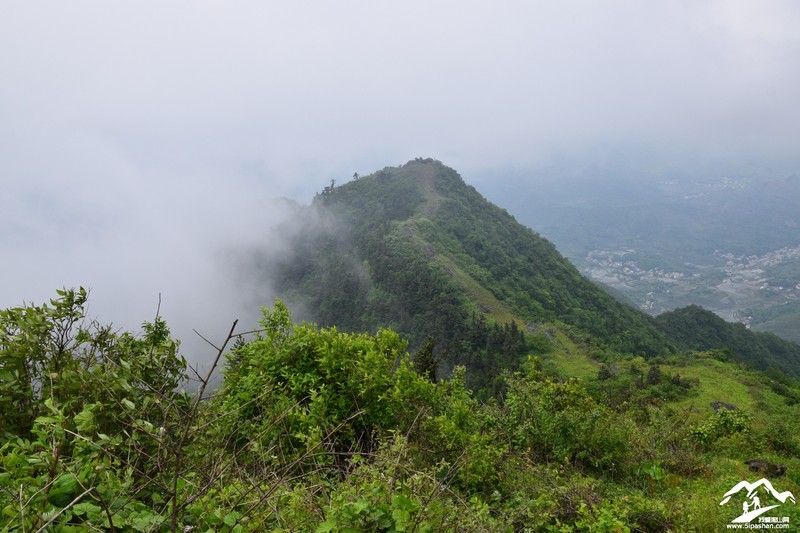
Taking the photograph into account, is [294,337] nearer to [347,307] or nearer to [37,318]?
[37,318]

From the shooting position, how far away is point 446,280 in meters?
69.2

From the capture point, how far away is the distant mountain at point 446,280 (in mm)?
58312

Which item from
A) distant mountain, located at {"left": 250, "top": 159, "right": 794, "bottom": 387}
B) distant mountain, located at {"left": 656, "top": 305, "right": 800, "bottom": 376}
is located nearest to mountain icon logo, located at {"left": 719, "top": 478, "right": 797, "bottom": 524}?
distant mountain, located at {"left": 250, "top": 159, "right": 794, "bottom": 387}

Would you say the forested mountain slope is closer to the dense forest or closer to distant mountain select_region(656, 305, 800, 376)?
distant mountain select_region(656, 305, 800, 376)

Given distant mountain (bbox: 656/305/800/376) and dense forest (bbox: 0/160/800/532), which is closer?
dense forest (bbox: 0/160/800/532)

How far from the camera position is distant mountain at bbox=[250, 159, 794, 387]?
58.3m

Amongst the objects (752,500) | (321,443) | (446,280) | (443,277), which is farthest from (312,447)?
(443,277)

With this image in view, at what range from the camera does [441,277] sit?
229 feet

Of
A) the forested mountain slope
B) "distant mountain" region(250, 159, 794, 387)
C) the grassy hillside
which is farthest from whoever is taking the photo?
the forested mountain slope

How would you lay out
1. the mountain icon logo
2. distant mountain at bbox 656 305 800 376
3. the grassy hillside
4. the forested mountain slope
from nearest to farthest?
the grassy hillside < the mountain icon logo < the forested mountain slope < distant mountain at bbox 656 305 800 376

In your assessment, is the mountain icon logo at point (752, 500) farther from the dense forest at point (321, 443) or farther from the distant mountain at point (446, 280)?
the distant mountain at point (446, 280)

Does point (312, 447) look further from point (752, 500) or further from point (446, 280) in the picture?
point (446, 280)

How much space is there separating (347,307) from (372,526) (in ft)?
261

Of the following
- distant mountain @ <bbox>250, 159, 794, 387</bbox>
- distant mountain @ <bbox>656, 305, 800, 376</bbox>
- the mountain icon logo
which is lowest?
the mountain icon logo
